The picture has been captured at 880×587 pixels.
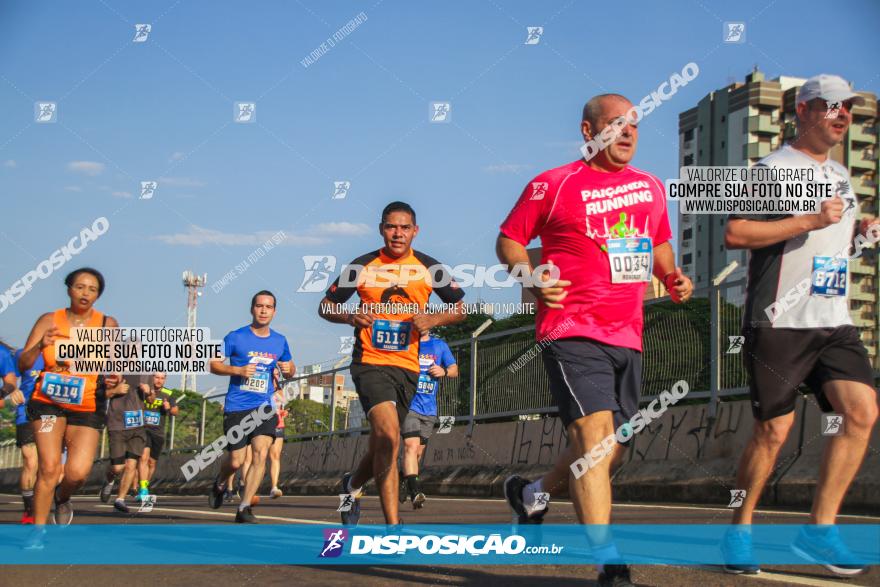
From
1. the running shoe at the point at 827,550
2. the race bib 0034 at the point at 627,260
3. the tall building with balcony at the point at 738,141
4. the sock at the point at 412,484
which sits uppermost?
the tall building with balcony at the point at 738,141

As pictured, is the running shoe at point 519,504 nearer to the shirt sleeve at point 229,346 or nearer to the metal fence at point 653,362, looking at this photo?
the metal fence at point 653,362

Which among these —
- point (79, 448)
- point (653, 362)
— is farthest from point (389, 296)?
point (653, 362)

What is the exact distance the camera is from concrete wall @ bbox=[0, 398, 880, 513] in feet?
35.6

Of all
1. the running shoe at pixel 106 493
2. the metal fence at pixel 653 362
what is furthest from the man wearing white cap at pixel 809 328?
the running shoe at pixel 106 493

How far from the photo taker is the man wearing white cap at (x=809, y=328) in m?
5.89

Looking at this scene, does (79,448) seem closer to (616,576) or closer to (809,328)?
(616,576)

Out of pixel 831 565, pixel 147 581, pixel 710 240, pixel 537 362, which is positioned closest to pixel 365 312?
pixel 147 581

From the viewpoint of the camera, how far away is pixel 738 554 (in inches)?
224

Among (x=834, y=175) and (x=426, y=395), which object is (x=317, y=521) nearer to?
(x=426, y=395)

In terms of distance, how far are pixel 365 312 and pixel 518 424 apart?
9166mm

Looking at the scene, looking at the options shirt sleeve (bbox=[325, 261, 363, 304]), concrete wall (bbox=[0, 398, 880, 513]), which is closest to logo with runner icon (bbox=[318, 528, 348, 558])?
shirt sleeve (bbox=[325, 261, 363, 304])

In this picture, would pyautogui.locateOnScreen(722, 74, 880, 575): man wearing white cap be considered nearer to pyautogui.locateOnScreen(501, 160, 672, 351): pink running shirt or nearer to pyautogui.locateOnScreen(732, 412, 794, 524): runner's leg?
pyautogui.locateOnScreen(732, 412, 794, 524): runner's leg

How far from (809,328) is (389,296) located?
3.12 meters

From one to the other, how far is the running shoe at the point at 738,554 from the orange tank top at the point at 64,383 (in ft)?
17.1
